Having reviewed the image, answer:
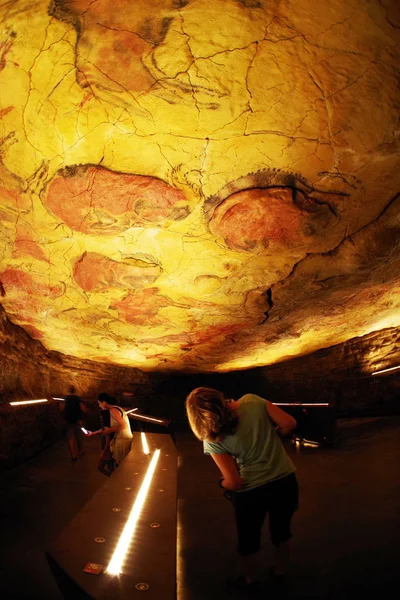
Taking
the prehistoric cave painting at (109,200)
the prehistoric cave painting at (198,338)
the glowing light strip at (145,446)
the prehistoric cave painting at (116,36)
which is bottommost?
the glowing light strip at (145,446)

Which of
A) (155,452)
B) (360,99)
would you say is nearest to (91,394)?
(155,452)

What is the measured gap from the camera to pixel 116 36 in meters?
1.64

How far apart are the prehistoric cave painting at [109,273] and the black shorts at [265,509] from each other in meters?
2.16

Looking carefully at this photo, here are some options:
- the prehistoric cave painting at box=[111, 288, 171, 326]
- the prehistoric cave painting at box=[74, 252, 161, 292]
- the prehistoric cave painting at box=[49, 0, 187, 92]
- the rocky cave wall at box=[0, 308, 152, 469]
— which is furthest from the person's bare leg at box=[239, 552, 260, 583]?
the rocky cave wall at box=[0, 308, 152, 469]

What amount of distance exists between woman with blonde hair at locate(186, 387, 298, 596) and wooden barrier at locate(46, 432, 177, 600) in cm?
48

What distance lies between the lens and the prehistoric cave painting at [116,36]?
61.6 inches

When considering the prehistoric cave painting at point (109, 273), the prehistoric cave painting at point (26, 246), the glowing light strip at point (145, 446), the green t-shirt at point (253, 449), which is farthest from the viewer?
the glowing light strip at point (145, 446)

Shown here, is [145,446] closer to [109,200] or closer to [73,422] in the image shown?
[73,422]

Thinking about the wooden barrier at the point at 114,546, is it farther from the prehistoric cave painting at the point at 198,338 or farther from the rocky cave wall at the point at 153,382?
the rocky cave wall at the point at 153,382

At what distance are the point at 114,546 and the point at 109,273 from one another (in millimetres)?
2238

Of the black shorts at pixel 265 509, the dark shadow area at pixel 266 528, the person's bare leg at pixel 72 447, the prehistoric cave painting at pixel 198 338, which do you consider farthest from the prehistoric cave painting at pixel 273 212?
the person's bare leg at pixel 72 447

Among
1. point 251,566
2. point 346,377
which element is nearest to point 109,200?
point 251,566

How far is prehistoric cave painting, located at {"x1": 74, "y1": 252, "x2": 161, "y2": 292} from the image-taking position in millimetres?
3229

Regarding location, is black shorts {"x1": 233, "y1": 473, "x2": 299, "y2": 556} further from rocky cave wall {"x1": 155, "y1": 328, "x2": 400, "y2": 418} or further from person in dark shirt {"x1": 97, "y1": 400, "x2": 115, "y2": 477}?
rocky cave wall {"x1": 155, "y1": 328, "x2": 400, "y2": 418}
